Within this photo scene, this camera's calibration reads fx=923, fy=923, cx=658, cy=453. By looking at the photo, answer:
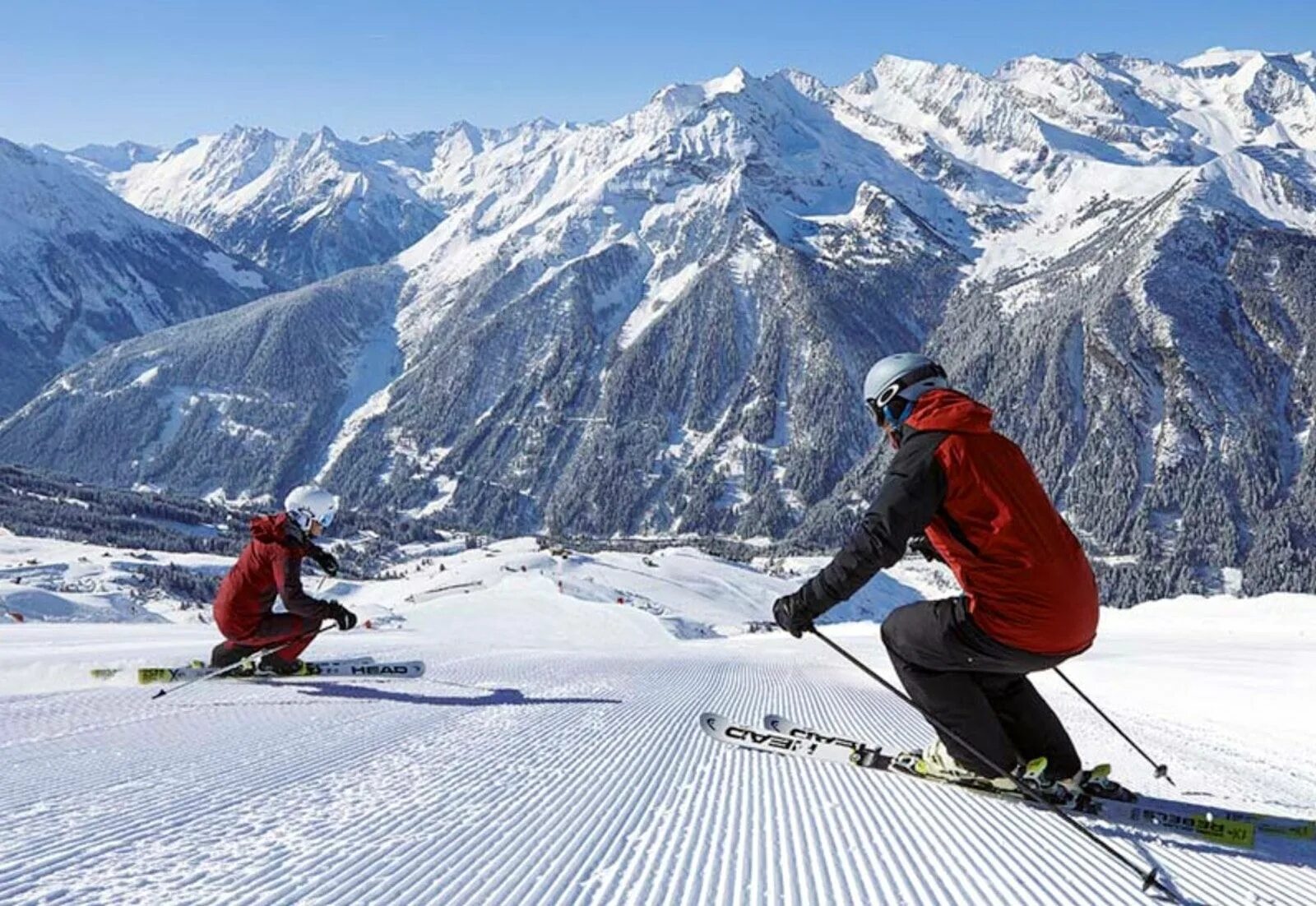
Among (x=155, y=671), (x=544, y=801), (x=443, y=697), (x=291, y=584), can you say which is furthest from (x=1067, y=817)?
(x=155, y=671)

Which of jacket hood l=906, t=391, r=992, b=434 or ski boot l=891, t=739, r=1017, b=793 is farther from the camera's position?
ski boot l=891, t=739, r=1017, b=793

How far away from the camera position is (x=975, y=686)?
5754 mm

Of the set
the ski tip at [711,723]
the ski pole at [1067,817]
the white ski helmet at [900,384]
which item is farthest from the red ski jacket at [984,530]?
the ski tip at [711,723]

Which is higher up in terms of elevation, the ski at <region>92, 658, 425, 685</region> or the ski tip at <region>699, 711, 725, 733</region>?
the ski tip at <region>699, 711, 725, 733</region>

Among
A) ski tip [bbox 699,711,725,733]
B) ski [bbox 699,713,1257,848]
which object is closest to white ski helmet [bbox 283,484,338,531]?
ski tip [bbox 699,711,725,733]

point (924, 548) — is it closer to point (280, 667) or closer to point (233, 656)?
point (280, 667)

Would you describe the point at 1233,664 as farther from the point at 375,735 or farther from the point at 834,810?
the point at 375,735

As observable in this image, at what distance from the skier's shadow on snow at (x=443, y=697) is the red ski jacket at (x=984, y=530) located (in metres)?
5.36

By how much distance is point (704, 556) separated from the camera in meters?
141

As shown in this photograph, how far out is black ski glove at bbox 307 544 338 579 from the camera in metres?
10.9

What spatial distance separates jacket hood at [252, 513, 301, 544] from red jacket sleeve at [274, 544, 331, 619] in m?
0.10

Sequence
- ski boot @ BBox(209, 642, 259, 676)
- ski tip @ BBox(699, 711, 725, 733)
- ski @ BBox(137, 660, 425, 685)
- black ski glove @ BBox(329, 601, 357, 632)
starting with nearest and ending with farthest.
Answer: ski tip @ BBox(699, 711, 725, 733)
black ski glove @ BBox(329, 601, 357, 632)
ski boot @ BBox(209, 642, 259, 676)
ski @ BBox(137, 660, 425, 685)

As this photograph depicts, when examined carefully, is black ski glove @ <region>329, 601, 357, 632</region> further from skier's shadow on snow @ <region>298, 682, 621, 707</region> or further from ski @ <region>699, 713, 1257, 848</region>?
ski @ <region>699, 713, 1257, 848</region>

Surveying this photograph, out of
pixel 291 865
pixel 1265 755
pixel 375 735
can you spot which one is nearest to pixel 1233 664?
pixel 1265 755
